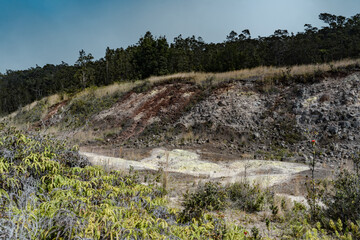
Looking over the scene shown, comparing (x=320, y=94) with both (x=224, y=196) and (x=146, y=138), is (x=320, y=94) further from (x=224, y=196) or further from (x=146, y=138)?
(x=224, y=196)

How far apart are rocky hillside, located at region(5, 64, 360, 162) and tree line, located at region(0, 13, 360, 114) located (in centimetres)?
1249

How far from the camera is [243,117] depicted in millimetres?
13609

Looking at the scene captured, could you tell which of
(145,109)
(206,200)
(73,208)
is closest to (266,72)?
(145,109)

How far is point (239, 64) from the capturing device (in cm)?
3472

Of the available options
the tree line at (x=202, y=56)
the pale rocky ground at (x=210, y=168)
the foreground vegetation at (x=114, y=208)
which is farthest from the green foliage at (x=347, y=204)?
the tree line at (x=202, y=56)

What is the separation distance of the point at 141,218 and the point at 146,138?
11.6 m

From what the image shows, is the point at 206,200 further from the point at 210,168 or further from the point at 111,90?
the point at 111,90

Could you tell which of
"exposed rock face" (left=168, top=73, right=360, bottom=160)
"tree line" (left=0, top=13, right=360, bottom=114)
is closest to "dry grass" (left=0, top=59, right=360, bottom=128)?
"exposed rock face" (left=168, top=73, right=360, bottom=160)

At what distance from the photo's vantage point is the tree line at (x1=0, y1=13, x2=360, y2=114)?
32969 mm

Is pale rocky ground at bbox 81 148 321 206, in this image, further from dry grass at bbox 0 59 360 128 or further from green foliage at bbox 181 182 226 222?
dry grass at bbox 0 59 360 128

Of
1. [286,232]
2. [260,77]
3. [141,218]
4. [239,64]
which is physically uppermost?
[239,64]

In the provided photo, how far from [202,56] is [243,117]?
116ft

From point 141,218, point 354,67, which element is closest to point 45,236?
point 141,218

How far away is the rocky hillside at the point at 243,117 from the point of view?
11125mm
